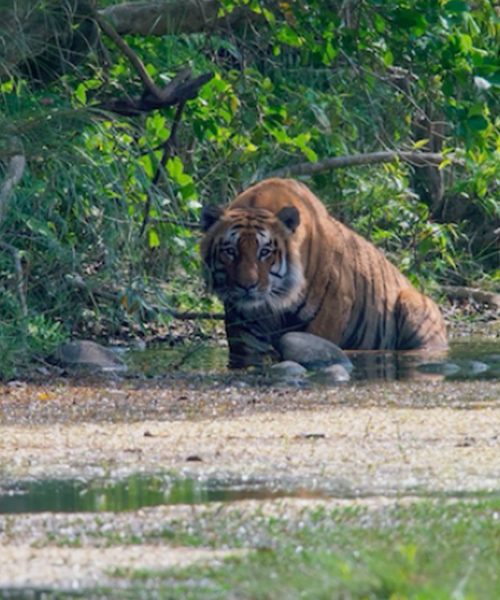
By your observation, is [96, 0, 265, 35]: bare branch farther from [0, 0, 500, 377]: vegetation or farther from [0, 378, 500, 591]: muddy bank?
[0, 378, 500, 591]: muddy bank

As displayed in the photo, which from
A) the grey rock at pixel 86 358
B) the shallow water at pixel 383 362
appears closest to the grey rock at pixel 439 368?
the shallow water at pixel 383 362

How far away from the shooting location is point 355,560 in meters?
3.76

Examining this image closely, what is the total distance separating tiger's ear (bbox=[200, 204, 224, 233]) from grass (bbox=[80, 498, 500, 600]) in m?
6.63

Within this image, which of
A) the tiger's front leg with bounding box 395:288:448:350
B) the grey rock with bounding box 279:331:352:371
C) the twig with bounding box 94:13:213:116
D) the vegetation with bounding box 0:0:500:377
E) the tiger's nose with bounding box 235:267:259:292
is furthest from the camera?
the tiger's front leg with bounding box 395:288:448:350

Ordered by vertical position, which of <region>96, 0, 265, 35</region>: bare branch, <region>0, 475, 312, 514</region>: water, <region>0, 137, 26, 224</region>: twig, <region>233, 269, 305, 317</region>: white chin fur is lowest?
<region>233, 269, 305, 317</region>: white chin fur

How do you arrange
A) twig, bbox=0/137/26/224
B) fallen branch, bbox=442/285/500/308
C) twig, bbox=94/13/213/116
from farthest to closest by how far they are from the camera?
fallen branch, bbox=442/285/500/308
twig, bbox=94/13/213/116
twig, bbox=0/137/26/224

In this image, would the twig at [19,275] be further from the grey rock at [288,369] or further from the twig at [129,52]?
the grey rock at [288,369]

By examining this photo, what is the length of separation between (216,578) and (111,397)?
450cm

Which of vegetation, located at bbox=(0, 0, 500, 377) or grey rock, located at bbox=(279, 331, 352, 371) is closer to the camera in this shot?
vegetation, located at bbox=(0, 0, 500, 377)

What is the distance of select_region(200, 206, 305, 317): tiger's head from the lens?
10.9m

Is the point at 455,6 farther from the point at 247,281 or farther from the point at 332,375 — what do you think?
the point at 247,281

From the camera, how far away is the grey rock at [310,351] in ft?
34.5

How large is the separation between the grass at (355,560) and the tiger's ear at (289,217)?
6575mm

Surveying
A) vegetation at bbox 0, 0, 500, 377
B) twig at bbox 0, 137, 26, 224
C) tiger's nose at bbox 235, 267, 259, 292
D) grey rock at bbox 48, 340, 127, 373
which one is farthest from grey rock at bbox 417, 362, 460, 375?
twig at bbox 0, 137, 26, 224
